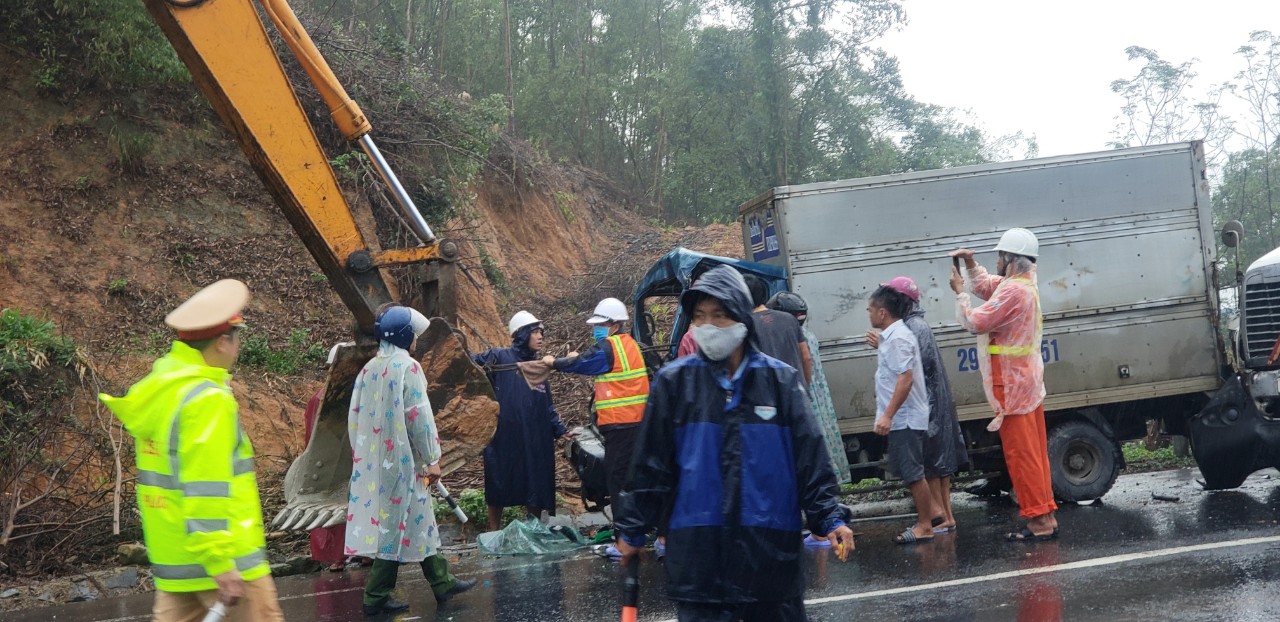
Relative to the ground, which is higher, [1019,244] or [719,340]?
[1019,244]

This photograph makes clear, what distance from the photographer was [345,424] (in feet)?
26.6

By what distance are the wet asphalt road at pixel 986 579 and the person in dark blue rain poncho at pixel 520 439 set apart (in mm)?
710

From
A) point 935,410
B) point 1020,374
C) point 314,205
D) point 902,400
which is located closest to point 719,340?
point 902,400

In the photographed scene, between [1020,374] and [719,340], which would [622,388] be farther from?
[719,340]

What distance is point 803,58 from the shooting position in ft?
102

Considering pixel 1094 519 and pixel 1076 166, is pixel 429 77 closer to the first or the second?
pixel 1076 166

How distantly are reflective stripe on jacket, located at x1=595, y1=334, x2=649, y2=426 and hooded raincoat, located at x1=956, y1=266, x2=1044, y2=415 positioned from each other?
232cm

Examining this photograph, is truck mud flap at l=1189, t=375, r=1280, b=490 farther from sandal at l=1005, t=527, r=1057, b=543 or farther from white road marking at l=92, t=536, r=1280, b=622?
sandal at l=1005, t=527, r=1057, b=543

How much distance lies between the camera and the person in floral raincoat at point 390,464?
254 inches

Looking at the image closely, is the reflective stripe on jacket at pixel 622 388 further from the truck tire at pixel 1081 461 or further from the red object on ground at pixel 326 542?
the truck tire at pixel 1081 461

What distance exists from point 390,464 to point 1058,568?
394 cm

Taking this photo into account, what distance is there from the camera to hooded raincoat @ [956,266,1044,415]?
7426mm

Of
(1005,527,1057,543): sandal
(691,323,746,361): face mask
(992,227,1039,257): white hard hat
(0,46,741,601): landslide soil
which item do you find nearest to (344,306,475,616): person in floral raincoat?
(691,323,746,361): face mask

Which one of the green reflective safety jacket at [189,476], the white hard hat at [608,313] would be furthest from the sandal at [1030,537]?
the green reflective safety jacket at [189,476]
